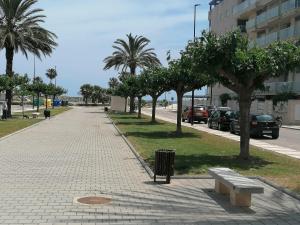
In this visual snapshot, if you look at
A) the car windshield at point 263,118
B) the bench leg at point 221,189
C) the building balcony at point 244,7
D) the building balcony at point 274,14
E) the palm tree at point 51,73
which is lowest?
the bench leg at point 221,189

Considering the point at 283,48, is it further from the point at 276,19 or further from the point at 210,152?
the point at 276,19

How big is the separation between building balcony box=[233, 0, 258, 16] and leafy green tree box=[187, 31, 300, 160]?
172 ft

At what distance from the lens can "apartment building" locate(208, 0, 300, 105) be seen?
54.9 m

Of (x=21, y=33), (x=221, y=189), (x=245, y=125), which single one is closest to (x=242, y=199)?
(x=221, y=189)

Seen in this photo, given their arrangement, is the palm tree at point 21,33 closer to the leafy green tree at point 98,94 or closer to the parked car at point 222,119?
the parked car at point 222,119

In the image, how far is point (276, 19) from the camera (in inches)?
2343

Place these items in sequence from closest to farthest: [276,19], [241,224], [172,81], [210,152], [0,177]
Result: [241,224] < [0,177] < [210,152] < [172,81] < [276,19]

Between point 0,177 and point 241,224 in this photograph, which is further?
point 0,177

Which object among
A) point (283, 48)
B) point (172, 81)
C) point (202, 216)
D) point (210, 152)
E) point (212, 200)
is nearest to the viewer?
point (202, 216)

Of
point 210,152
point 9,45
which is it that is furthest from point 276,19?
point 210,152

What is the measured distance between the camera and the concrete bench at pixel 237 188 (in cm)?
898

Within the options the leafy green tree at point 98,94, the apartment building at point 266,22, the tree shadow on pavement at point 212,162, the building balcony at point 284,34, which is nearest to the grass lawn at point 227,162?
the tree shadow on pavement at point 212,162

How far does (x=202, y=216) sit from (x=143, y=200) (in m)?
1.52

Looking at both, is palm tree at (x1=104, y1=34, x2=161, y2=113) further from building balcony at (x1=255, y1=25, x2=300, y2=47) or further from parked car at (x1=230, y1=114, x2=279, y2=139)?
parked car at (x1=230, y1=114, x2=279, y2=139)
